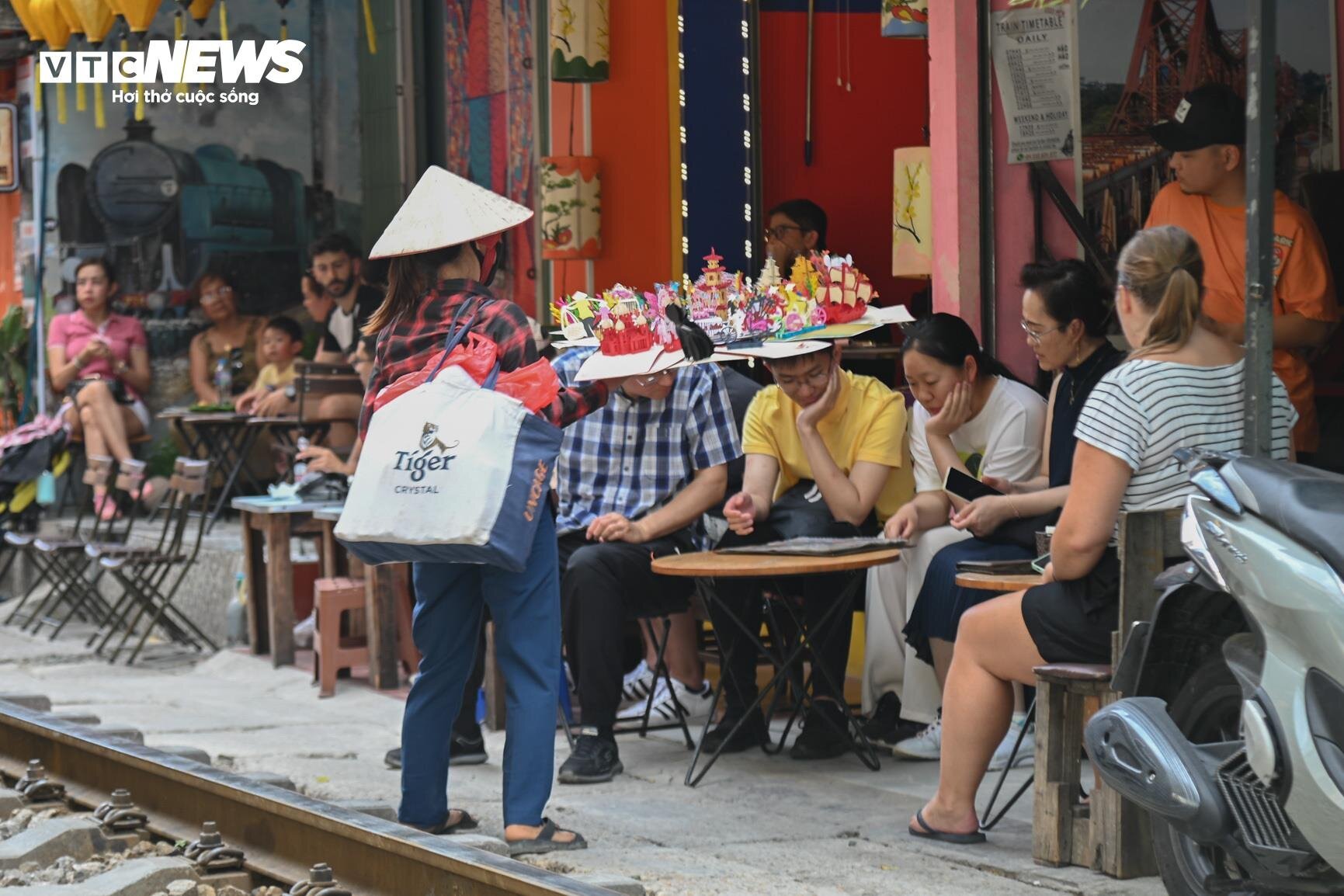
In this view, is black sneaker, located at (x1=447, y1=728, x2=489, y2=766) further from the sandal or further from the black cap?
the black cap

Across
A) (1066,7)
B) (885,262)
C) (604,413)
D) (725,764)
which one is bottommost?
(725,764)

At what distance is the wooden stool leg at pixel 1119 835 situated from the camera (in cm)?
483

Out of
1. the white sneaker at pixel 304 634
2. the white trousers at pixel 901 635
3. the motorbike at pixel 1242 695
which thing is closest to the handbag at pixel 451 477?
the motorbike at pixel 1242 695

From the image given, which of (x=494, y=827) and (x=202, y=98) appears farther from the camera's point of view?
(x=202, y=98)

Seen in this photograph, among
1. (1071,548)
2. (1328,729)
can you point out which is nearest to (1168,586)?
(1071,548)

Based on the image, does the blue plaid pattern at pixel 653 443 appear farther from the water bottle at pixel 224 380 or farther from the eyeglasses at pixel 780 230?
the water bottle at pixel 224 380

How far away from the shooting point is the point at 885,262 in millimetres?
11008

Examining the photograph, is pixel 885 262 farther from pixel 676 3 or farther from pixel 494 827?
pixel 494 827

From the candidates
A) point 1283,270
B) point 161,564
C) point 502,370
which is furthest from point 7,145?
point 1283,270

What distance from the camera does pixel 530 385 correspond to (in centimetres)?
504

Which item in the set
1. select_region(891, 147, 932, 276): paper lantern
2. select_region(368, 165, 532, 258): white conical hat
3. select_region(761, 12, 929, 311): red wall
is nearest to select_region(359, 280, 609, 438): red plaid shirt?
select_region(368, 165, 532, 258): white conical hat

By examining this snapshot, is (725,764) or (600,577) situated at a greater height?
(600,577)

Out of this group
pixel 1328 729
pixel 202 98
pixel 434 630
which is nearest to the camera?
pixel 1328 729

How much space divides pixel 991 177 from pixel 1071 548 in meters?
3.08
